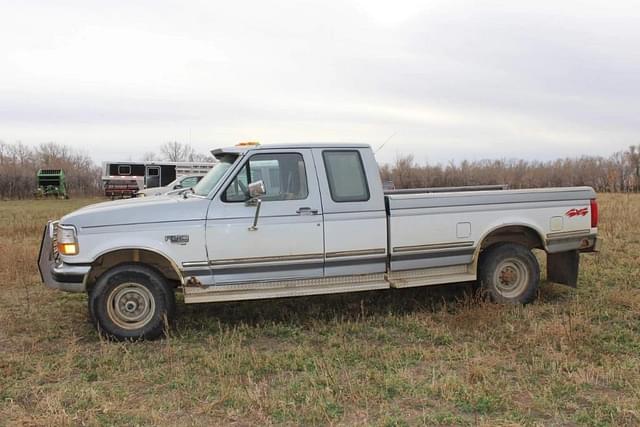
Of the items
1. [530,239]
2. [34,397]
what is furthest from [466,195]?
[34,397]

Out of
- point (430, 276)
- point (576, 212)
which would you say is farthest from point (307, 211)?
point (576, 212)

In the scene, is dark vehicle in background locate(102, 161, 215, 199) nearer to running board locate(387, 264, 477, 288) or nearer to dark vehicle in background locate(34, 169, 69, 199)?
dark vehicle in background locate(34, 169, 69, 199)

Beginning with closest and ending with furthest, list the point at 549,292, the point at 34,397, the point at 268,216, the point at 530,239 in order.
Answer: the point at 34,397, the point at 268,216, the point at 530,239, the point at 549,292

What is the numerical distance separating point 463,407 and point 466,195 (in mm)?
3016

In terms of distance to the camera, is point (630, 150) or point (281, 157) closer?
point (281, 157)

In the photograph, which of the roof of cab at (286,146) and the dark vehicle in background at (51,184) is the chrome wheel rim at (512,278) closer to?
the roof of cab at (286,146)

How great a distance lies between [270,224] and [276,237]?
154 mm

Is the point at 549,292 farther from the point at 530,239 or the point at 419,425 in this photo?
the point at 419,425

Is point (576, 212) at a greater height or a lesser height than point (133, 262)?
greater

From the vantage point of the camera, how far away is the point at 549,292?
7562 mm

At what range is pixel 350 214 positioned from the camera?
6004 mm

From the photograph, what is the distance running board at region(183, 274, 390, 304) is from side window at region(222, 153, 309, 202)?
3.09ft

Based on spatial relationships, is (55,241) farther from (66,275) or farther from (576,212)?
(576,212)

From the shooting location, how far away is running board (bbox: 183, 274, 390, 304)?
570 cm
